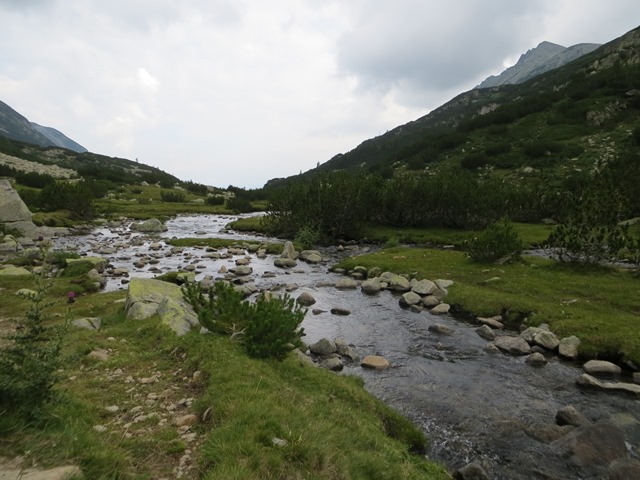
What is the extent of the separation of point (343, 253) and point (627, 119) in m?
67.5

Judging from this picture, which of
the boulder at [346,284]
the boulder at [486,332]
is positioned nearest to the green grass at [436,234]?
the boulder at [346,284]

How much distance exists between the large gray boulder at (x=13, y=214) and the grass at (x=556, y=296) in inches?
1363

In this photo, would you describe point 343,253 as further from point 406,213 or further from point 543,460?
point 543,460

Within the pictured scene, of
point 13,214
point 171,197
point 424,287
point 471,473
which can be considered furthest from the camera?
point 171,197

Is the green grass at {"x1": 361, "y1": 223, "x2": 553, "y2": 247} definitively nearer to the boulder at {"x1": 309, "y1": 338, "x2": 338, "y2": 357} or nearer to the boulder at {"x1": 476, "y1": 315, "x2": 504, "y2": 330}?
the boulder at {"x1": 476, "y1": 315, "x2": 504, "y2": 330}

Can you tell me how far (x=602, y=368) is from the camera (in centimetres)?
1275

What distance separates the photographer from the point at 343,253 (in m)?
36.7

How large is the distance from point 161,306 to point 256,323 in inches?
214

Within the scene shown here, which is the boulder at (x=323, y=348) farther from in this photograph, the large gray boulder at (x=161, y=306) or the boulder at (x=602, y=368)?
the boulder at (x=602, y=368)

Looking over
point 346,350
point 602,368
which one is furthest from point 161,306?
point 602,368

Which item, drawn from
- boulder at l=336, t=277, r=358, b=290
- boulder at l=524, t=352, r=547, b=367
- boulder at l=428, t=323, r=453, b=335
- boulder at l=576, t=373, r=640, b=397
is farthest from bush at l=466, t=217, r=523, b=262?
boulder at l=576, t=373, r=640, b=397

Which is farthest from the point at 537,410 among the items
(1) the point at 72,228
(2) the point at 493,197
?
(1) the point at 72,228

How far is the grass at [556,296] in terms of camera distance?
14250 millimetres

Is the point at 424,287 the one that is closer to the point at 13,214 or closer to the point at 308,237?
the point at 308,237
